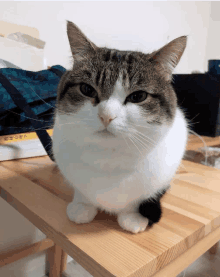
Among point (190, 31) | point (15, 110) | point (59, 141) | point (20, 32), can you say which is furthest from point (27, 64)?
point (190, 31)

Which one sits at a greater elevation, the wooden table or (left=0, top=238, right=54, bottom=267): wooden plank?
Answer: the wooden table

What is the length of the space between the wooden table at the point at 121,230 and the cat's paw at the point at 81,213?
0.01 meters

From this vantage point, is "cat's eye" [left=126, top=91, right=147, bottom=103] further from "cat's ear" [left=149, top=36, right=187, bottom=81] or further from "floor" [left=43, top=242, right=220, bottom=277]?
"floor" [left=43, top=242, right=220, bottom=277]

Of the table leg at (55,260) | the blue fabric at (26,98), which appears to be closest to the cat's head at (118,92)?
the blue fabric at (26,98)

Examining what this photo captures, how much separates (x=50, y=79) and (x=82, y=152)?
516mm

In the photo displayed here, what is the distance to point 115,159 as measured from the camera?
16.4 inches

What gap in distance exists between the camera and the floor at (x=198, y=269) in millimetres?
1193

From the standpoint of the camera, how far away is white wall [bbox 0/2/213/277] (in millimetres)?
1027

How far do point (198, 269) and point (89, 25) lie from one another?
1.59 m

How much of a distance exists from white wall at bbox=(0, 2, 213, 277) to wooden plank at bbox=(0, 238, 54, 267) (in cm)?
4

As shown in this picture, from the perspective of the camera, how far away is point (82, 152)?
44 centimetres

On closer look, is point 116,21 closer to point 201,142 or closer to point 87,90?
point 201,142

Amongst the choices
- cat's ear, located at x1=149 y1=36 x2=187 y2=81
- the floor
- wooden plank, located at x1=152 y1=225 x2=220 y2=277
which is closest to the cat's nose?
cat's ear, located at x1=149 y1=36 x2=187 y2=81

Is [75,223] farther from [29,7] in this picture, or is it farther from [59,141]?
[29,7]
